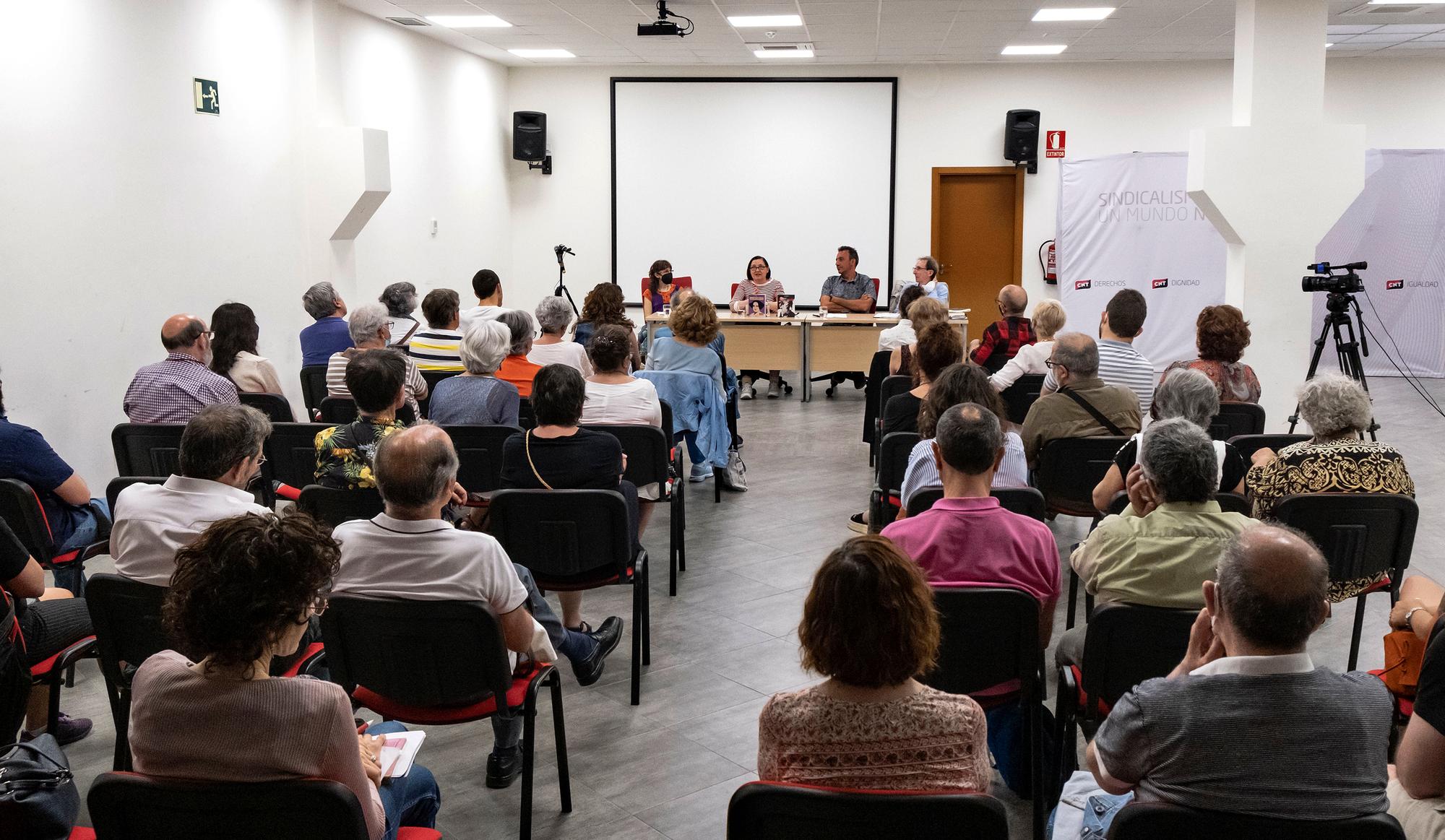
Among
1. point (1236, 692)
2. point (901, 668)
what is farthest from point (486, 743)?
point (1236, 692)

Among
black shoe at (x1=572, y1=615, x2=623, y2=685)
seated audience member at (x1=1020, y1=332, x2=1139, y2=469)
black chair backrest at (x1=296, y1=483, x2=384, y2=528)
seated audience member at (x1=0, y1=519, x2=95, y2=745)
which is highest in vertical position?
seated audience member at (x1=1020, y1=332, x2=1139, y2=469)

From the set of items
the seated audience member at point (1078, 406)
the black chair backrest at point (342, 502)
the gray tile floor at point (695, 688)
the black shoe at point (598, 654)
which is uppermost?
the seated audience member at point (1078, 406)

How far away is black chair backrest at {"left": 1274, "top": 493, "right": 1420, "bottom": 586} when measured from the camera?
3.57m

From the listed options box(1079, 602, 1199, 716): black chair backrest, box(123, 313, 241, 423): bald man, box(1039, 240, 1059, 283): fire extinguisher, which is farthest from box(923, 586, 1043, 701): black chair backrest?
box(1039, 240, 1059, 283): fire extinguisher

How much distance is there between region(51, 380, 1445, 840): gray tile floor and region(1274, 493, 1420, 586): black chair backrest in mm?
593

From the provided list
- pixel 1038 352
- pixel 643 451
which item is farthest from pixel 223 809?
pixel 1038 352

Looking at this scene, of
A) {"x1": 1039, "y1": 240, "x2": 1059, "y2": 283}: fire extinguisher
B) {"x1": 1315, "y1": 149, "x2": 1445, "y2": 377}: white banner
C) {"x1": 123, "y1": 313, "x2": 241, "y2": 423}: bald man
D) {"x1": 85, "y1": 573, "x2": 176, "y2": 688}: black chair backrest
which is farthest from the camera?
{"x1": 1039, "y1": 240, "x2": 1059, "y2": 283}: fire extinguisher

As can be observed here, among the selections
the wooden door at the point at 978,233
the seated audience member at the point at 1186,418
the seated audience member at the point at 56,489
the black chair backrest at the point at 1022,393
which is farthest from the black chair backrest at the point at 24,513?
the wooden door at the point at 978,233

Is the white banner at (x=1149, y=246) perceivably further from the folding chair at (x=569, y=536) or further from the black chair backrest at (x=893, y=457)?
the folding chair at (x=569, y=536)

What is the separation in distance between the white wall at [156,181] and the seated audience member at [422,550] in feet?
13.7

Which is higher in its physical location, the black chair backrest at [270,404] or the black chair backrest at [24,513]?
the black chair backrest at [270,404]

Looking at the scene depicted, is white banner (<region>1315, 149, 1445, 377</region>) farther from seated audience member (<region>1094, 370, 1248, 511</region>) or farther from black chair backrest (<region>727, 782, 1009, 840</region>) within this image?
black chair backrest (<region>727, 782, 1009, 840</region>)

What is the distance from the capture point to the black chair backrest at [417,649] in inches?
102

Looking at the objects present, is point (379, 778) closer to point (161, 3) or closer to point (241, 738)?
point (241, 738)
